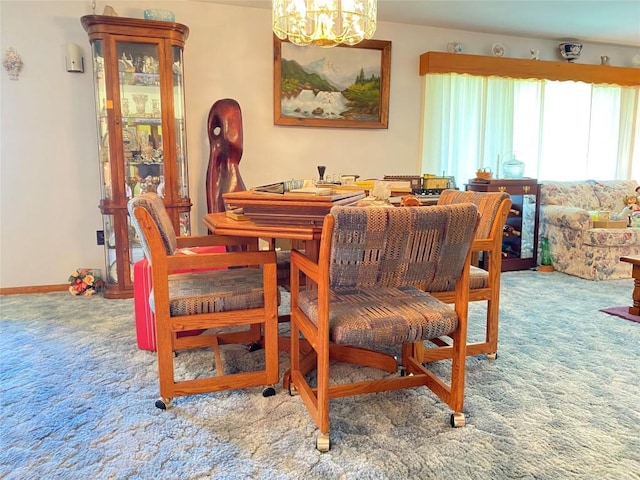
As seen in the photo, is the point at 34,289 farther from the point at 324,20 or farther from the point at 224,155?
the point at 324,20

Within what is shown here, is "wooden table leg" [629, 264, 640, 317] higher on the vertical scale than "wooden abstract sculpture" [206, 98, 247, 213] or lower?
lower

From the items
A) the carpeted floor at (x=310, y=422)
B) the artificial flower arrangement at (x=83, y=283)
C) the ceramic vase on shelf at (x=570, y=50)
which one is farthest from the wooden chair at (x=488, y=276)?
the ceramic vase on shelf at (x=570, y=50)

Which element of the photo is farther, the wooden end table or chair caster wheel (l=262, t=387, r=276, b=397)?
the wooden end table

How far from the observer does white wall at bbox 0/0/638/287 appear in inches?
136

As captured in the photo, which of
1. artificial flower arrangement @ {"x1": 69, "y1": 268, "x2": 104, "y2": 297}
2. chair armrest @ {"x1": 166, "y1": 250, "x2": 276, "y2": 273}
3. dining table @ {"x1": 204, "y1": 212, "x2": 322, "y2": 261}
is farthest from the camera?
artificial flower arrangement @ {"x1": 69, "y1": 268, "x2": 104, "y2": 297}

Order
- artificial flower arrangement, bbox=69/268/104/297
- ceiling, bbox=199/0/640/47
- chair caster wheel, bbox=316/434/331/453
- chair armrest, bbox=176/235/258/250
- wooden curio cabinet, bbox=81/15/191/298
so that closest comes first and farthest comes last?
chair caster wheel, bbox=316/434/331/453
chair armrest, bbox=176/235/258/250
wooden curio cabinet, bbox=81/15/191/298
artificial flower arrangement, bbox=69/268/104/297
ceiling, bbox=199/0/640/47

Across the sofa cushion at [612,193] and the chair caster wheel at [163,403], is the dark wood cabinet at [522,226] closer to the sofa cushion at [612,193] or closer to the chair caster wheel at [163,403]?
the sofa cushion at [612,193]

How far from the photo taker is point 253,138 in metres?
4.03

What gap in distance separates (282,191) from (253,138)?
2.18 m

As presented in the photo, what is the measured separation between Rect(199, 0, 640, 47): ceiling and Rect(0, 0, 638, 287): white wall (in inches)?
10.5

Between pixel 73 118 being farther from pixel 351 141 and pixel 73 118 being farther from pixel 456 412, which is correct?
pixel 456 412

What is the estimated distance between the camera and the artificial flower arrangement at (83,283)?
353 centimetres

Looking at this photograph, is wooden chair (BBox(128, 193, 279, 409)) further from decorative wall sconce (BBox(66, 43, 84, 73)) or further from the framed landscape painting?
the framed landscape painting

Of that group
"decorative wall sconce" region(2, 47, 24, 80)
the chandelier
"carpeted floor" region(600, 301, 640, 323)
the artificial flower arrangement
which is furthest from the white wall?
"carpeted floor" region(600, 301, 640, 323)
